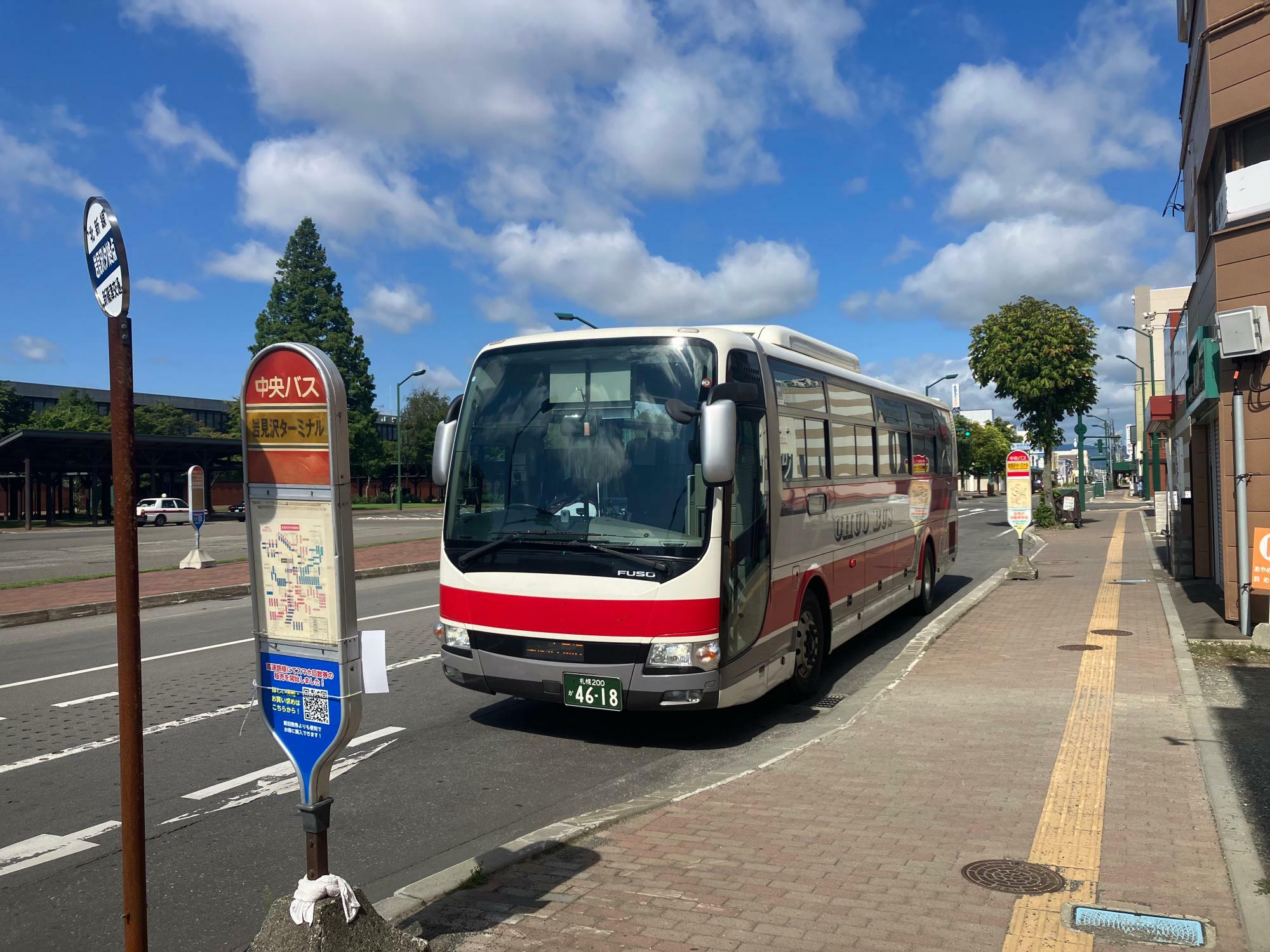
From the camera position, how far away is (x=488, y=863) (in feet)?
15.9

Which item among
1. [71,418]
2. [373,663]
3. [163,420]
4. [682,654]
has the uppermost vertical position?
[163,420]

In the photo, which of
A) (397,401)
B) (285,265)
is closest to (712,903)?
(397,401)

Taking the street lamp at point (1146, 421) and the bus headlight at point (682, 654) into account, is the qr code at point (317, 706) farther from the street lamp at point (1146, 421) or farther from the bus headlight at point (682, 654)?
the street lamp at point (1146, 421)

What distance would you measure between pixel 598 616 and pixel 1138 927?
3839 millimetres

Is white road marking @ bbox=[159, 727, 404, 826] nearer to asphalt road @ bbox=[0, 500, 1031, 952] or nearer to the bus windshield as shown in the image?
asphalt road @ bbox=[0, 500, 1031, 952]

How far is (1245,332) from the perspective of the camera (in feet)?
36.7

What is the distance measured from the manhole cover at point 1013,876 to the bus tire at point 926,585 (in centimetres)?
980

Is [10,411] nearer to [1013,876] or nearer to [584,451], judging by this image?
[584,451]

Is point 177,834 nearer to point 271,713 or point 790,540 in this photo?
point 271,713

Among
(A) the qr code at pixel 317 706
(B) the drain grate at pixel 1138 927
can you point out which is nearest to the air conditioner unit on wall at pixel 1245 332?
(B) the drain grate at pixel 1138 927

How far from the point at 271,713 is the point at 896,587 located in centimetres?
1018

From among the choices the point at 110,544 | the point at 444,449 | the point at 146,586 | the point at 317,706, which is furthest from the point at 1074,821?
the point at 110,544

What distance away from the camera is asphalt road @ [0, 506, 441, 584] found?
80.5ft

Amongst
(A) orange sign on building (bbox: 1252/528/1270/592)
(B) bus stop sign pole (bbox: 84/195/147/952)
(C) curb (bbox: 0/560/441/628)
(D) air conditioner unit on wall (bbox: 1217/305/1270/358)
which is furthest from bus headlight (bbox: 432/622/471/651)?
(D) air conditioner unit on wall (bbox: 1217/305/1270/358)
